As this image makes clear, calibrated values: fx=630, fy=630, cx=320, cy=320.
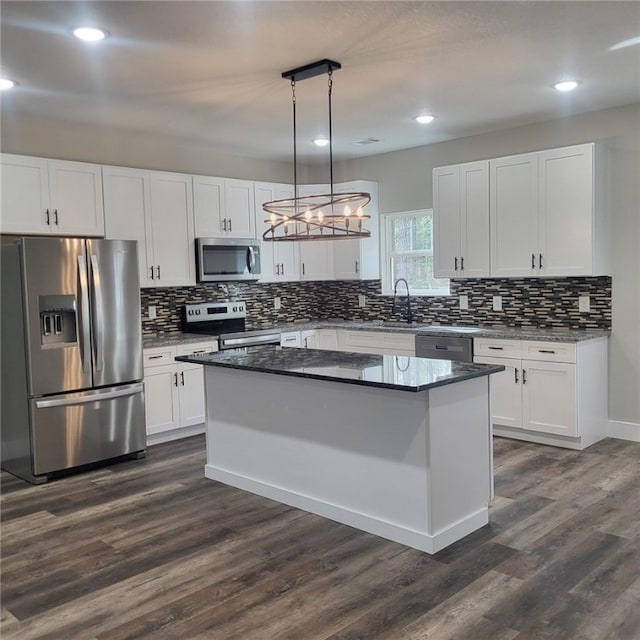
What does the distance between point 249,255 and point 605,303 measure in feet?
10.5

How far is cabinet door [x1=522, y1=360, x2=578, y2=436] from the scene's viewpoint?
478 cm

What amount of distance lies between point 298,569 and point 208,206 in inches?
148

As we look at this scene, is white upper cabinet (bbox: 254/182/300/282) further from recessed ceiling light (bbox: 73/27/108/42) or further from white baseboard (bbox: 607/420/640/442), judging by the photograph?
white baseboard (bbox: 607/420/640/442)

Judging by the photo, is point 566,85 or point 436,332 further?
point 436,332

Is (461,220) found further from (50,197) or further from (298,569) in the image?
(298,569)

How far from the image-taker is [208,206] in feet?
19.2

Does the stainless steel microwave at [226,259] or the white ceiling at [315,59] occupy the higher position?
the white ceiling at [315,59]

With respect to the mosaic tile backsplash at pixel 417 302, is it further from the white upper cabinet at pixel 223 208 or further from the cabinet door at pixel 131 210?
the white upper cabinet at pixel 223 208

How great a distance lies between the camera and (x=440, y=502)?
3182mm

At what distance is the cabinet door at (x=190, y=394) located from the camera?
535cm

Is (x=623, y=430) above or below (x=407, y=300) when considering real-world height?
below

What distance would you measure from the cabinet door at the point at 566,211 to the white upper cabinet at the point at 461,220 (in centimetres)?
51

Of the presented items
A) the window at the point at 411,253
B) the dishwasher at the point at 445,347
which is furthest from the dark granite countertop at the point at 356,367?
the window at the point at 411,253

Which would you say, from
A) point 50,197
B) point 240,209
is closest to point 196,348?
point 240,209
